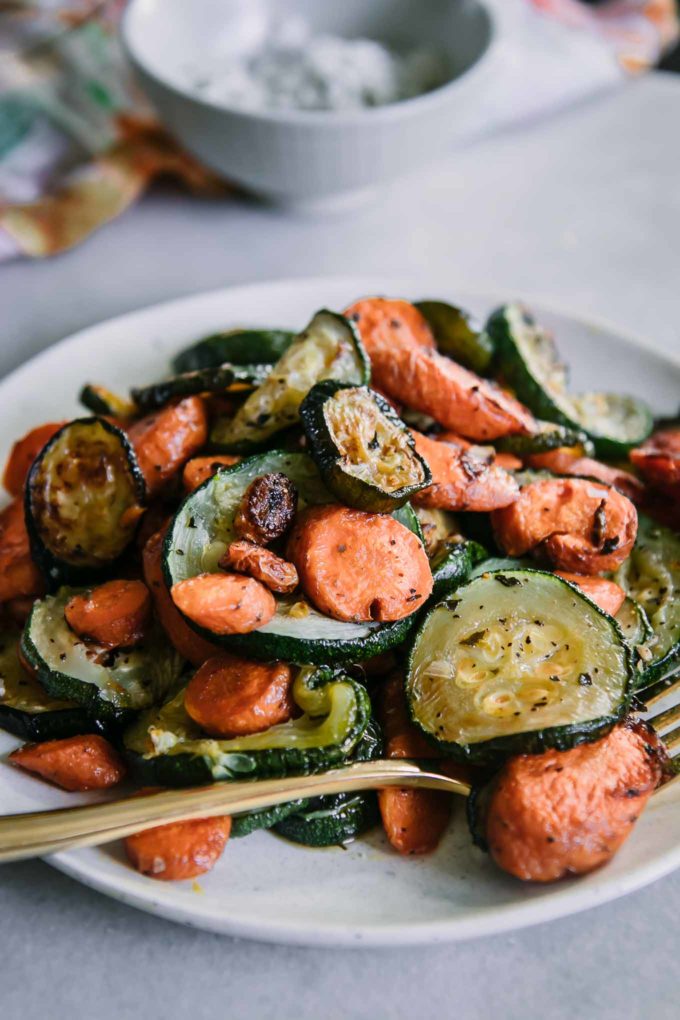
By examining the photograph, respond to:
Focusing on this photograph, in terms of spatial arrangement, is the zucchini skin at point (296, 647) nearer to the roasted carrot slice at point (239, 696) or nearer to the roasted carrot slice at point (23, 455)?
the roasted carrot slice at point (239, 696)

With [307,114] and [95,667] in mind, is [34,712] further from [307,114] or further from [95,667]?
[307,114]

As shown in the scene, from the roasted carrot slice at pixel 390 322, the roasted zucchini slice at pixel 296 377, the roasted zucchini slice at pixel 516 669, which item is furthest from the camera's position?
the roasted carrot slice at pixel 390 322

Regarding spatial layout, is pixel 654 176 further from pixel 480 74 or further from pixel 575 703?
pixel 575 703

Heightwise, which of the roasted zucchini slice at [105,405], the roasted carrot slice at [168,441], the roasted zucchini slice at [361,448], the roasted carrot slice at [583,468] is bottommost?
the roasted zucchini slice at [105,405]

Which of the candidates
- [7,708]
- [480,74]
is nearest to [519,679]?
[7,708]

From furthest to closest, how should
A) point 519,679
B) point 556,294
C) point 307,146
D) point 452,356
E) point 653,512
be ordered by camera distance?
point 556,294 < point 307,146 < point 452,356 < point 653,512 < point 519,679

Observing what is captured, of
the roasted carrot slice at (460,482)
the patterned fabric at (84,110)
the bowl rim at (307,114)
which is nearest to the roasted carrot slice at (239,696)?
the roasted carrot slice at (460,482)
